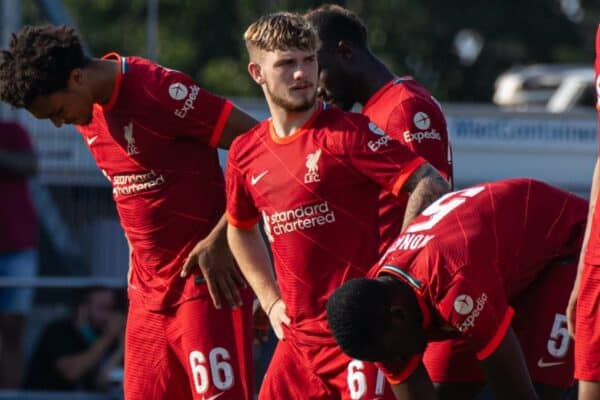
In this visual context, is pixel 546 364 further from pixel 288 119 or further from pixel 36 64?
pixel 36 64

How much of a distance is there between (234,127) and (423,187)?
3.68 feet

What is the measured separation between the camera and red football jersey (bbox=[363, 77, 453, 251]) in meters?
6.86

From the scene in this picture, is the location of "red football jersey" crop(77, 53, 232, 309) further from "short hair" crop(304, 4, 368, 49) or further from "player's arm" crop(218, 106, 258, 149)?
"short hair" crop(304, 4, 368, 49)

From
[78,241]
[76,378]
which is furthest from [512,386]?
[78,241]

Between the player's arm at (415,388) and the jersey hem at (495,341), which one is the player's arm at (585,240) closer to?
the jersey hem at (495,341)

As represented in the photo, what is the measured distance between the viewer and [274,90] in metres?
6.31

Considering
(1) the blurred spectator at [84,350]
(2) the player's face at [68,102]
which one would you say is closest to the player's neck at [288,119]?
(2) the player's face at [68,102]

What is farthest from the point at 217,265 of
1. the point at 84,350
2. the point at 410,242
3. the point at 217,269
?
the point at 84,350

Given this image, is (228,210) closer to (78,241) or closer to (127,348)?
(127,348)

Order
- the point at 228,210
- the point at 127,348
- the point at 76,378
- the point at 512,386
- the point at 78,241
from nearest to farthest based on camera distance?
the point at 512,386 < the point at 228,210 < the point at 127,348 < the point at 76,378 < the point at 78,241

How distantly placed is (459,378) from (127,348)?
1.44 m

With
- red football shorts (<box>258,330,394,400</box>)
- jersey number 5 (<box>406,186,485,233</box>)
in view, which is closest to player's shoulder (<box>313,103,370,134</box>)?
jersey number 5 (<box>406,186,485,233</box>)

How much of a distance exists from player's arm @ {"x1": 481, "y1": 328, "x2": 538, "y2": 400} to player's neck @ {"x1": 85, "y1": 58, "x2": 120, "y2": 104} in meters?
2.02

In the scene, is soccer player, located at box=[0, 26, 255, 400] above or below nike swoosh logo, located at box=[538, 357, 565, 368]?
above
